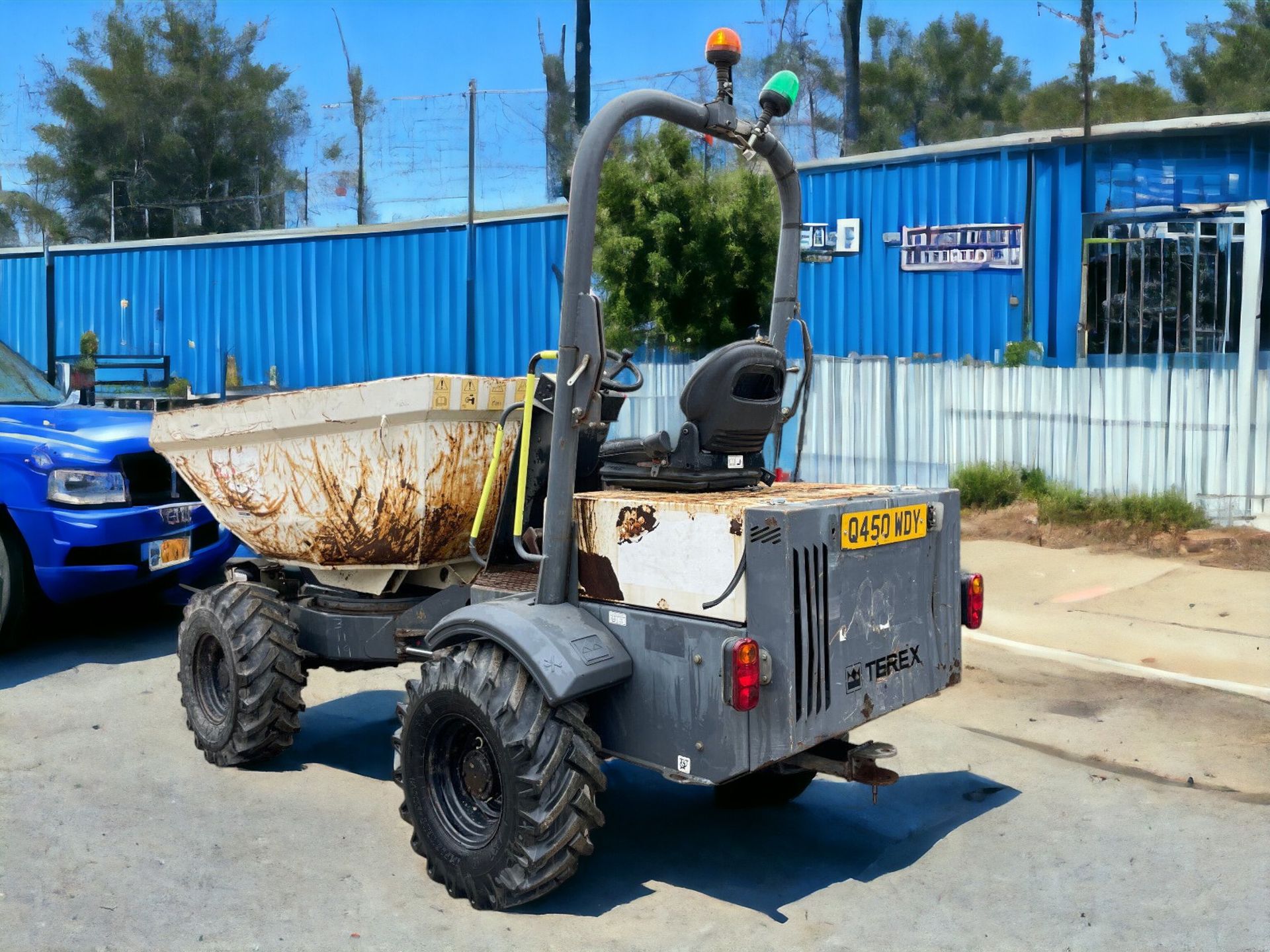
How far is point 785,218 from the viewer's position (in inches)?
209

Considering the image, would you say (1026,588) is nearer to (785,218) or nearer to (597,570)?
(785,218)

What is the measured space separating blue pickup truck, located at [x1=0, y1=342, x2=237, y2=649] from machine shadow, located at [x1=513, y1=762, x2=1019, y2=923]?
11.9 ft

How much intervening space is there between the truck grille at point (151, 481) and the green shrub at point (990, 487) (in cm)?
819

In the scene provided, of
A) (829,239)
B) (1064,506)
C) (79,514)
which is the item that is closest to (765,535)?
(79,514)

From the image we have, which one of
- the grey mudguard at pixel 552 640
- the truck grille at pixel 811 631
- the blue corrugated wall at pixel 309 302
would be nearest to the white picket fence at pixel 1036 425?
the blue corrugated wall at pixel 309 302

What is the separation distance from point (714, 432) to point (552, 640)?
990mm

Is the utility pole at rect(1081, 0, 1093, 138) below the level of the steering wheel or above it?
above

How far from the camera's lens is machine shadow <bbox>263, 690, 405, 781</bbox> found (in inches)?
234

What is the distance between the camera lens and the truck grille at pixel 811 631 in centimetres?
405

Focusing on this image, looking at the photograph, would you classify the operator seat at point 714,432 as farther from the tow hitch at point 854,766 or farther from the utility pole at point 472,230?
the utility pole at point 472,230

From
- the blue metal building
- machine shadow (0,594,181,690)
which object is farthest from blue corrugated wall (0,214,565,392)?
machine shadow (0,594,181,690)

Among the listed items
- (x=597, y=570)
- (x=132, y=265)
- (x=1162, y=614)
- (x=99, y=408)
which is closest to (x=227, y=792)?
(x=597, y=570)

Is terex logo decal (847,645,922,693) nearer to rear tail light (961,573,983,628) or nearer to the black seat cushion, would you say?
rear tail light (961,573,983,628)

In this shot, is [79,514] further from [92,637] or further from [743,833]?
[743,833]
